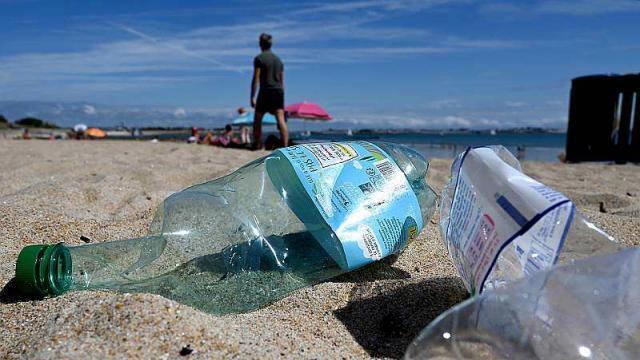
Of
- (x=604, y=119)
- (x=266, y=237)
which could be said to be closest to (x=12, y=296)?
(x=266, y=237)

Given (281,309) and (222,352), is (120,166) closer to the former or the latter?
(281,309)

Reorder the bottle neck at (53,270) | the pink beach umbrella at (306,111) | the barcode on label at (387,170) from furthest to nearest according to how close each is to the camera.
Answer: the pink beach umbrella at (306,111) → the barcode on label at (387,170) → the bottle neck at (53,270)

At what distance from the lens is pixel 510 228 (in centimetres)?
100

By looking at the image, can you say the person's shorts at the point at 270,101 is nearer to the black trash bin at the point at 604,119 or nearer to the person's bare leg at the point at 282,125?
the person's bare leg at the point at 282,125

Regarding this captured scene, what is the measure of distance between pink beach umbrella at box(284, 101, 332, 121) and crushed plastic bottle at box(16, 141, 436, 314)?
1217 centimetres

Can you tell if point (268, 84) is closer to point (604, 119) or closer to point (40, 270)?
point (604, 119)

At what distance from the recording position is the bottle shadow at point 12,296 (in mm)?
1355

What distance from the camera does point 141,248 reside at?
1694 mm

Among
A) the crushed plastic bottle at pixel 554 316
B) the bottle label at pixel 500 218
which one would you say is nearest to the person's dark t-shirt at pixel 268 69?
the bottle label at pixel 500 218

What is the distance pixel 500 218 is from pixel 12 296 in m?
1.20

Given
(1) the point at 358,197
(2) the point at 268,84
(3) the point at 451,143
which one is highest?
(2) the point at 268,84

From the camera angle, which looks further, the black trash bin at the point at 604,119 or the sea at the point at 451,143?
the sea at the point at 451,143

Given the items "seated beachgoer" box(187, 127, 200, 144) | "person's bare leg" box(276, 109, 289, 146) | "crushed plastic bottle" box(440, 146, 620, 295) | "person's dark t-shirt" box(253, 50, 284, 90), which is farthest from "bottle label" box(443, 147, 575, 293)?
"seated beachgoer" box(187, 127, 200, 144)

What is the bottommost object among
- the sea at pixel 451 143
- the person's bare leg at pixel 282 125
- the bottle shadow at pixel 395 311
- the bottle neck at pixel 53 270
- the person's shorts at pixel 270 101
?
the sea at pixel 451 143
